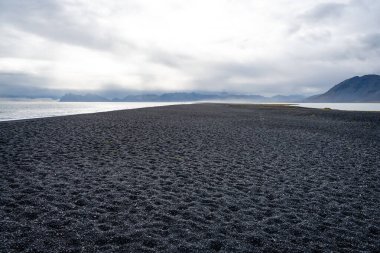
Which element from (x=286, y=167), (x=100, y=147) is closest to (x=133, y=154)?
(x=100, y=147)

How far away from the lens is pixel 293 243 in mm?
7195

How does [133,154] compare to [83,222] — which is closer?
[83,222]

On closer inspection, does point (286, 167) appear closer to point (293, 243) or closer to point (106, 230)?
point (293, 243)

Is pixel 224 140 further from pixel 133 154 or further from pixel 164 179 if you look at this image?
pixel 164 179

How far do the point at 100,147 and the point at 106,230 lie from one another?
12.1m

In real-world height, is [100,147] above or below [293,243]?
above

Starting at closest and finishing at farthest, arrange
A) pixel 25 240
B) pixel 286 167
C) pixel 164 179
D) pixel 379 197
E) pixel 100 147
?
pixel 25 240, pixel 379 197, pixel 164 179, pixel 286 167, pixel 100 147

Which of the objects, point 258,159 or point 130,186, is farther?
point 258,159

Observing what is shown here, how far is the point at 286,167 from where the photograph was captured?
1522cm

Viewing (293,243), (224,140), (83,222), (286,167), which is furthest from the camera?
(224,140)

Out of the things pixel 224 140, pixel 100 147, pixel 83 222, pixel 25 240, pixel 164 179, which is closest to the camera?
pixel 25 240

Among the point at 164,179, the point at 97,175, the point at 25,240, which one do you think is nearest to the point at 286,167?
the point at 164,179

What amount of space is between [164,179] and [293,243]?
6.28 metres

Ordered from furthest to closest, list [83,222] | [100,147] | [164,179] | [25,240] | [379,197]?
[100,147]
[164,179]
[379,197]
[83,222]
[25,240]
